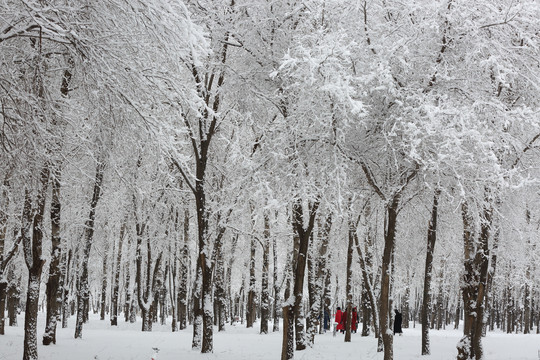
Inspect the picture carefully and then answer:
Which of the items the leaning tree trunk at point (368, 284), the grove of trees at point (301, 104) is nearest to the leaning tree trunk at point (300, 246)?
the grove of trees at point (301, 104)

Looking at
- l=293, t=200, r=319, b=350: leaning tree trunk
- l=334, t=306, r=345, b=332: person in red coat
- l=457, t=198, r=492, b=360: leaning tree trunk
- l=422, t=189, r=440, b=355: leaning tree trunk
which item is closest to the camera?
l=293, t=200, r=319, b=350: leaning tree trunk

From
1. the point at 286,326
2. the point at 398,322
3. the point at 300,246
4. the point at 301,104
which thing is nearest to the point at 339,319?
the point at 398,322

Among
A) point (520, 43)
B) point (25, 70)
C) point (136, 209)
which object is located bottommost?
point (136, 209)

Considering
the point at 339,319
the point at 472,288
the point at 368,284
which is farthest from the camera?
the point at 339,319

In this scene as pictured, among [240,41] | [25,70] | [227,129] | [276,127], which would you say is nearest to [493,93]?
[276,127]

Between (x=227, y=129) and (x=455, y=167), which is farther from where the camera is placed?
(x=227, y=129)

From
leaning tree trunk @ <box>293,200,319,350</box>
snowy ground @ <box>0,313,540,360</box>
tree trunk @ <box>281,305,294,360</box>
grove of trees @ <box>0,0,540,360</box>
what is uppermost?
grove of trees @ <box>0,0,540,360</box>

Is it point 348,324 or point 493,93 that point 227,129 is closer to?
point 348,324

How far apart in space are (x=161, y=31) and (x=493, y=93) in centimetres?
857

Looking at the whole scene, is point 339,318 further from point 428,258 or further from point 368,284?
point 368,284

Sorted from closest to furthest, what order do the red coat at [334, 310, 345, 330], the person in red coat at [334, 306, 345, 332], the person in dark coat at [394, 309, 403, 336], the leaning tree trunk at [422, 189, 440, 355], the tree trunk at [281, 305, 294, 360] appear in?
the tree trunk at [281, 305, 294, 360] < the leaning tree trunk at [422, 189, 440, 355] < the person in red coat at [334, 306, 345, 332] < the red coat at [334, 310, 345, 330] < the person in dark coat at [394, 309, 403, 336]

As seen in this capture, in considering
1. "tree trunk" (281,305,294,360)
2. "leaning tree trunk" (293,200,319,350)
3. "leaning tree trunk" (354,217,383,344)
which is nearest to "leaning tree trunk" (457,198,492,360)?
"leaning tree trunk" (354,217,383,344)

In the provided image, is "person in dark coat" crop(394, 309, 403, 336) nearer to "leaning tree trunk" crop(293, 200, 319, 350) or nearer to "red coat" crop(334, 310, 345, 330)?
"red coat" crop(334, 310, 345, 330)

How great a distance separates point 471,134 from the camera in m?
9.05
